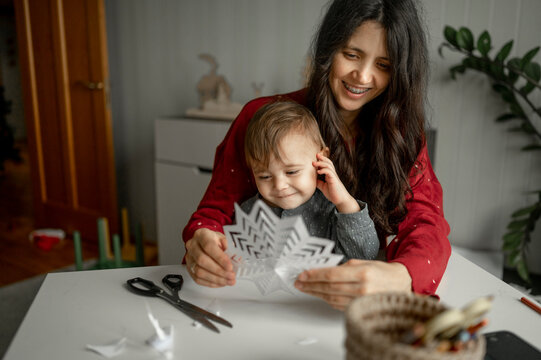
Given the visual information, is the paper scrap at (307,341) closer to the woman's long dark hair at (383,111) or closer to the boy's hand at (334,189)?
the boy's hand at (334,189)

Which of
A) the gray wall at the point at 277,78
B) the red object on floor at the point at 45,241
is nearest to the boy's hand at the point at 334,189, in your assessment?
the gray wall at the point at 277,78

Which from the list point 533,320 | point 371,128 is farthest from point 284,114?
point 533,320

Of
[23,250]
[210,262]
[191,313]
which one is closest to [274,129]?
[210,262]

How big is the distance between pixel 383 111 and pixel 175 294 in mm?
715

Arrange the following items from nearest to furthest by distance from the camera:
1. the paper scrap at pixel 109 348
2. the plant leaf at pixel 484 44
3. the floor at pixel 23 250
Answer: the paper scrap at pixel 109 348, the plant leaf at pixel 484 44, the floor at pixel 23 250

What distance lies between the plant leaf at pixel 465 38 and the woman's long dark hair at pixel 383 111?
1124 millimetres

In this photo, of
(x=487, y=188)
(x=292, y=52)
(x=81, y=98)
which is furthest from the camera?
(x=81, y=98)

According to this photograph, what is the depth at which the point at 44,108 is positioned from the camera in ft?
10.8

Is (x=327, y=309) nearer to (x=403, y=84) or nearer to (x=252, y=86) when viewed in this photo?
(x=403, y=84)

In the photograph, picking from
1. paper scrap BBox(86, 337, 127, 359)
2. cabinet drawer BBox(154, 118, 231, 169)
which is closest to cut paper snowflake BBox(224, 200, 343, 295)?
paper scrap BBox(86, 337, 127, 359)

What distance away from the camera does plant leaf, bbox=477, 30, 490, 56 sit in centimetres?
217

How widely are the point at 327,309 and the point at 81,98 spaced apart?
110 inches

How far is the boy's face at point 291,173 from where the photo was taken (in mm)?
1049

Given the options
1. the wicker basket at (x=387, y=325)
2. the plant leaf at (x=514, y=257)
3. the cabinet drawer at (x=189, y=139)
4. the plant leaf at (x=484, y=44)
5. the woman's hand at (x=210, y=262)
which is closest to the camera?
the wicker basket at (x=387, y=325)
